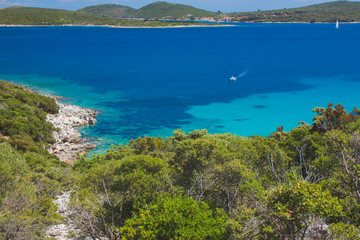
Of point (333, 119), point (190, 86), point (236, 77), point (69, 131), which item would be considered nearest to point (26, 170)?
point (69, 131)

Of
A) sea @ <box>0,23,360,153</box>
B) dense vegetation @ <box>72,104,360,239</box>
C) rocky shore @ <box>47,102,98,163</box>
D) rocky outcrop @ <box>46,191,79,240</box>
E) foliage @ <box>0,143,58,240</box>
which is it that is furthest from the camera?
sea @ <box>0,23,360,153</box>

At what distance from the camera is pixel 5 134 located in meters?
28.1

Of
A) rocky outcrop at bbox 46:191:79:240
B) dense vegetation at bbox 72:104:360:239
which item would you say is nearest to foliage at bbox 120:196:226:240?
dense vegetation at bbox 72:104:360:239

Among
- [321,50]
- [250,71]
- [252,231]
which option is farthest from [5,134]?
[321,50]

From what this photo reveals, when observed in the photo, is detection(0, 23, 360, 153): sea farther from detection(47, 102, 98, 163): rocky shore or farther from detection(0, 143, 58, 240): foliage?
detection(0, 143, 58, 240): foliage

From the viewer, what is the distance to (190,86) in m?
57.2

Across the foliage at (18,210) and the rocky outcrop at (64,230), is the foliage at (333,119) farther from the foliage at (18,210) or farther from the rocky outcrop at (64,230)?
the foliage at (18,210)

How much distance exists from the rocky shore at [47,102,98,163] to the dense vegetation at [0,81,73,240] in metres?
1.18

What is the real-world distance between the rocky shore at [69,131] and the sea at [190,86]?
1.28 metres

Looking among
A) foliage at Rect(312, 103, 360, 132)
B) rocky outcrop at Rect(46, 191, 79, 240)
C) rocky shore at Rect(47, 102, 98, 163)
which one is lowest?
rocky shore at Rect(47, 102, 98, 163)

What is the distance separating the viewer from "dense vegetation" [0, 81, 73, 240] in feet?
36.2

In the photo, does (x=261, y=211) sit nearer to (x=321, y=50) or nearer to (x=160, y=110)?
(x=160, y=110)

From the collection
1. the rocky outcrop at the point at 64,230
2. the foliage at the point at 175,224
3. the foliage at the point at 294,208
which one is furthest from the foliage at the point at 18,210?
the foliage at the point at 294,208

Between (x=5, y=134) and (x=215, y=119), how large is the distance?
944 inches
